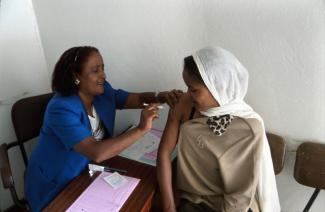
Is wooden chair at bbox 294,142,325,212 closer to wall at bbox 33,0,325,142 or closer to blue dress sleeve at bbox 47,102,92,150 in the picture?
wall at bbox 33,0,325,142

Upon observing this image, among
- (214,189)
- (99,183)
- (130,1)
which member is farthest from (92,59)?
(214,189)

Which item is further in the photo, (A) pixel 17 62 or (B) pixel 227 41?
(A) pixel 17 62

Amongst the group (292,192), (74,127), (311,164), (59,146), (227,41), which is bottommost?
(292,192)

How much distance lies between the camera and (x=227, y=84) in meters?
1.11

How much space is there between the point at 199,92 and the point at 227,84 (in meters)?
0.12

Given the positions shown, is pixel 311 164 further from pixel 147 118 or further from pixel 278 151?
pixel 147 118

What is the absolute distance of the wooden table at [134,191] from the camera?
3.97 ft

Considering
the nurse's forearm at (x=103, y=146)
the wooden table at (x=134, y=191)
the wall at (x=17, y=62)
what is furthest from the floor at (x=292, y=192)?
the wall at (x=17, y=62)

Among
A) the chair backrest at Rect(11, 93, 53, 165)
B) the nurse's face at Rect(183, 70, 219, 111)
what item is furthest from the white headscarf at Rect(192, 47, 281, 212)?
the chair backrest at Rect(11, 93, 53, 165)

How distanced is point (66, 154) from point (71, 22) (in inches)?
36.0

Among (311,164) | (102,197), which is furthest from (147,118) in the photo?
(311,164)

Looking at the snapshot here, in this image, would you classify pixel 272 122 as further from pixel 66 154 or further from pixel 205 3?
pixel 66 154

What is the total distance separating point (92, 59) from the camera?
1.45 metres

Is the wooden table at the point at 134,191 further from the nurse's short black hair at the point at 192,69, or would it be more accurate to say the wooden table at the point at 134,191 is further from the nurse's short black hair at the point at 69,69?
the nurse's short black hair at the point at 192,69
